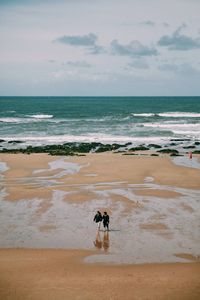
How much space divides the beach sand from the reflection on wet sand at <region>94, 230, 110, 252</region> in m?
0.17

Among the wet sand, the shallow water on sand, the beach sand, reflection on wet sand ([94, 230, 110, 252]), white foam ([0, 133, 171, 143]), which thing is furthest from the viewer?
white foam ([0, 133, 171, 143])

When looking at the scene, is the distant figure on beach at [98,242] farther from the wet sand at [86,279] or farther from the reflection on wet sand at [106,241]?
the wet sand at [86,279]

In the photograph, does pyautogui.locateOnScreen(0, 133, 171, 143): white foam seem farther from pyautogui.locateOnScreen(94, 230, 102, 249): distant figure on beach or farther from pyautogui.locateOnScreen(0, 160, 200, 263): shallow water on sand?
pyautogui.locateOnScreen(94, 230, 102, 249): distant figure on beach

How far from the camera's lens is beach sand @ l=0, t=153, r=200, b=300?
433 inches

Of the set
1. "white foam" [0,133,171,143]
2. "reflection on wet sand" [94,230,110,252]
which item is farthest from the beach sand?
"white foam" [0,133,171,143]

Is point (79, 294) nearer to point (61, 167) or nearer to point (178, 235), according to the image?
point (178, 235)

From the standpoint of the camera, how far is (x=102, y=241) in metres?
14.6

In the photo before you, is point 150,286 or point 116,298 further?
point 150,286

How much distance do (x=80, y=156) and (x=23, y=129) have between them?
2656 cm

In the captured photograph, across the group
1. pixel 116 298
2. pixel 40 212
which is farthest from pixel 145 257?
pixel 40 212

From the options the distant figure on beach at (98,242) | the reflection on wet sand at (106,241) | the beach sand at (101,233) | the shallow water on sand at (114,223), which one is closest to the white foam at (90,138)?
the beach sand at (101,233)

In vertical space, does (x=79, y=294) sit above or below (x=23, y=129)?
below

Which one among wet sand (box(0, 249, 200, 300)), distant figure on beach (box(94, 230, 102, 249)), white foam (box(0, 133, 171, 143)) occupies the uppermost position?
white foam (box(0, 133, 171, 143))

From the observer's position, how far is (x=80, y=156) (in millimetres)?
35500
